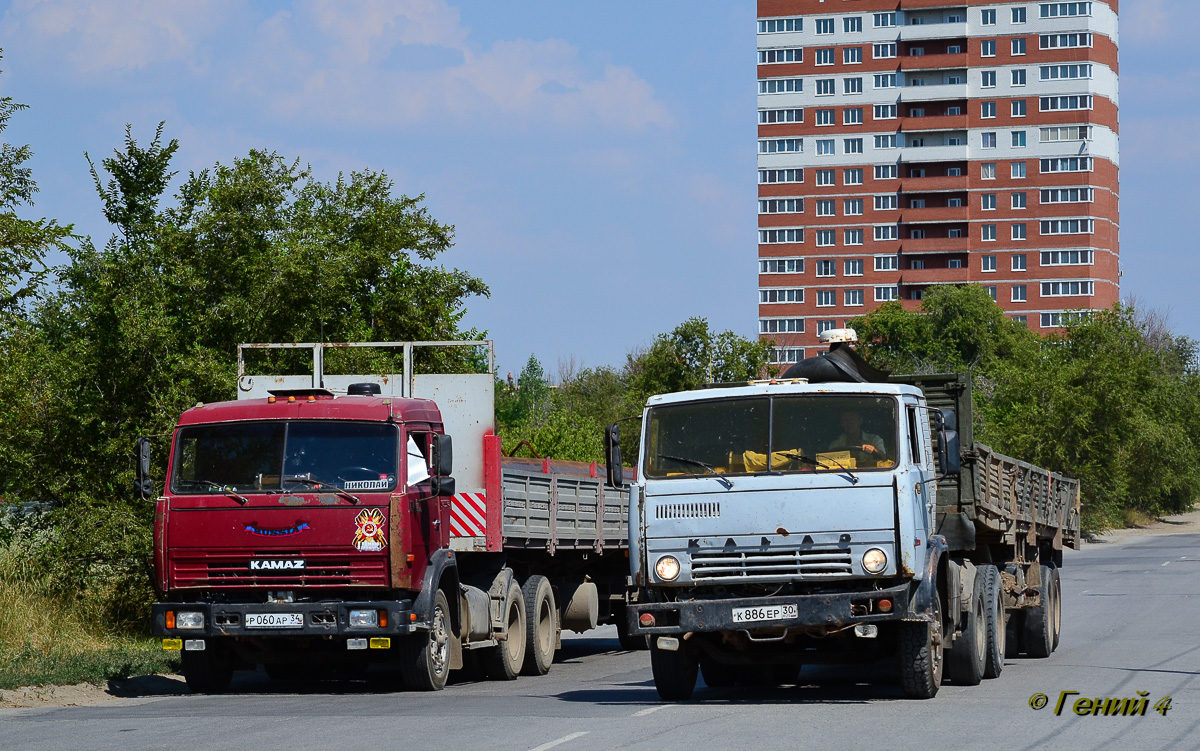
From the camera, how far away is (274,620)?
44.7ft

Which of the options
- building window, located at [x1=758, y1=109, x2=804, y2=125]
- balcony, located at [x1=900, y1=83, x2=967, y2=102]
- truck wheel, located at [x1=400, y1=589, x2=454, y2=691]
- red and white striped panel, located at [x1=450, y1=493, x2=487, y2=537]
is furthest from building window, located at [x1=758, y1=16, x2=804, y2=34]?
truck wheel, located at [x1=400, y1=589, x2=454, y2=691]

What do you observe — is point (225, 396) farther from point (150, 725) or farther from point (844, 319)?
point (844, 319)

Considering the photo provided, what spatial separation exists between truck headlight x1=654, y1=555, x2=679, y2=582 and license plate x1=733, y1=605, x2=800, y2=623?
0.60m

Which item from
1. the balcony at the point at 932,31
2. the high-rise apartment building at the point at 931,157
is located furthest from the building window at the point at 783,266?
the balcony at the point at 932,31

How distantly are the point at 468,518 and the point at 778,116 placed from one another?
123829mm

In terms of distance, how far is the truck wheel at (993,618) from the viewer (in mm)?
14758

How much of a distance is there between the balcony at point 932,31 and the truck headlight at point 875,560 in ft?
412

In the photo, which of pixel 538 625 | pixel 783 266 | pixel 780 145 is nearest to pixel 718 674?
pixel 538 625

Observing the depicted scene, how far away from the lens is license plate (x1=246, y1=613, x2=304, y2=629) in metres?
13.6

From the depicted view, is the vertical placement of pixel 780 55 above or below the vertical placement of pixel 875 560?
above

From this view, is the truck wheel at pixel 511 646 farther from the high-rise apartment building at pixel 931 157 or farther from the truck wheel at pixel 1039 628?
the high-rise apartment building at pixel 931 157

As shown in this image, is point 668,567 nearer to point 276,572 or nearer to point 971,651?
point 971,651

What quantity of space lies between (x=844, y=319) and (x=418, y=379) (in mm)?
119155

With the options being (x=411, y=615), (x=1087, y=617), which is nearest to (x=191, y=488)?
(x=411, y=615)
